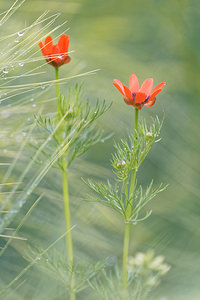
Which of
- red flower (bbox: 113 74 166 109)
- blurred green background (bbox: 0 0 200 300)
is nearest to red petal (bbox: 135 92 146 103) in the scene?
red flower (bbox: 113 74 166 109)

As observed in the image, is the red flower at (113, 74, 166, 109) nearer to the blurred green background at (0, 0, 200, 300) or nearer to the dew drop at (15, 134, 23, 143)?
the dew drop at (15, 134, 23, 143)

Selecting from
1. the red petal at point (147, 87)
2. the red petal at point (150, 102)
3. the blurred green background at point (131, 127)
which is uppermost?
the blurred green background at point (131, 127)

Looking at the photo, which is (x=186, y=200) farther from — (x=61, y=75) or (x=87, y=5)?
(x=87, y=5)

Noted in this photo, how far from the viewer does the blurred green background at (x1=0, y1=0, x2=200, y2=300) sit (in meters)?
0.75

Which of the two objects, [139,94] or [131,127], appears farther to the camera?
[131,127]

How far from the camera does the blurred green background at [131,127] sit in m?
0.75

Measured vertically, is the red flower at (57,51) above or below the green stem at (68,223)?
above

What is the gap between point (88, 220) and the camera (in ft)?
2.45

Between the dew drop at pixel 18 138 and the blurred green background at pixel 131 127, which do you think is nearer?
the dew drop at pixel 18 138

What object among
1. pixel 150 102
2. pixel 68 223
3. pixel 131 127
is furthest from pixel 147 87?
pixel 131 127

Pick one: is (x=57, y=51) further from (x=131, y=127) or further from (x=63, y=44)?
(x=131, y=127)

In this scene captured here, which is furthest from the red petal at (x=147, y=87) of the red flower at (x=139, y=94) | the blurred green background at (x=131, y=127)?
the blurred green background at (x=131, y=127)

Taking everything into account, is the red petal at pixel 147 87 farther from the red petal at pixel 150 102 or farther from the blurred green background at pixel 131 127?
the blurred green background at pixel 131 127

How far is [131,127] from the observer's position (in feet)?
3.15
